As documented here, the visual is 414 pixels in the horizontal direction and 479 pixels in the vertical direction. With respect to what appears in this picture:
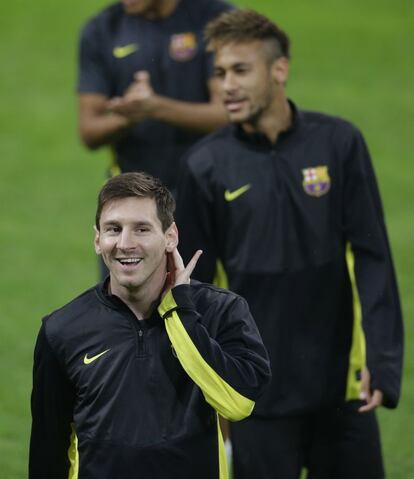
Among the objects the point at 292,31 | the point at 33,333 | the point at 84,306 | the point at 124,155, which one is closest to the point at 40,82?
the point at 292,31

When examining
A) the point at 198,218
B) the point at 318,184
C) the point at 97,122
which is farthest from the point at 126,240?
the point at 97,122

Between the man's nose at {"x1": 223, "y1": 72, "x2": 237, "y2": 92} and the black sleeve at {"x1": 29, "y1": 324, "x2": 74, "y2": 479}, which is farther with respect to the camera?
the man's nose at {"x1": 223, "y1": 72, "x2": 237, "y2": 92}

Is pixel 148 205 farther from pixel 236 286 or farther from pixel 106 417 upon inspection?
pixel 236 286

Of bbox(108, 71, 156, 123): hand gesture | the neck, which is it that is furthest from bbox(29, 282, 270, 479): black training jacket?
bbox(108, 71, 156, 123): hand gesture

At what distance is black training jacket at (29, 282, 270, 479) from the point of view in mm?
5094

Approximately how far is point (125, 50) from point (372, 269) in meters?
2.41

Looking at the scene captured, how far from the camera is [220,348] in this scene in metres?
5.13

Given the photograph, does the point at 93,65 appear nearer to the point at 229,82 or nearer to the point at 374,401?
the point at 229,82

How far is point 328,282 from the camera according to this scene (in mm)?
6746

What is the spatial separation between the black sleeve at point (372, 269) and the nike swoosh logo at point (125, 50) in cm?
205

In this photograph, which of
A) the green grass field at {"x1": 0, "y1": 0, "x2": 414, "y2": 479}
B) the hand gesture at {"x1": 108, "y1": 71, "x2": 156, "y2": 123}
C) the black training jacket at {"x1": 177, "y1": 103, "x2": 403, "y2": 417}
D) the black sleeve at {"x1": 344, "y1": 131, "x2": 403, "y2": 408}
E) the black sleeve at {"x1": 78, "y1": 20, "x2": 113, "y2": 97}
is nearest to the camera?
the black sleeve at {"x1": 344, "y1": 131, "x2": 403, "y2": 408}

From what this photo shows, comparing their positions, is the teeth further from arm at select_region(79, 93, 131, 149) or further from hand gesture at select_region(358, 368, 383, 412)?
arm at select_region(79, 93, 131, 149)

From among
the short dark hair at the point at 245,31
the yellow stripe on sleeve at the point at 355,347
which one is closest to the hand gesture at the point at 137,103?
the short dark hair at the point at 245,31

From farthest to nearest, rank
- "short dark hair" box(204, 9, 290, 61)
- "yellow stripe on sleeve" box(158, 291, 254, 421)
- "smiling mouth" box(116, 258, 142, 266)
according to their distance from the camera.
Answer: "short dark hair" box(204, 9, 290, 61), "smiling mouth" box(116, 258, 142, 266), "yellow stripe on sleeve" box(158, 291, 254, 421)
